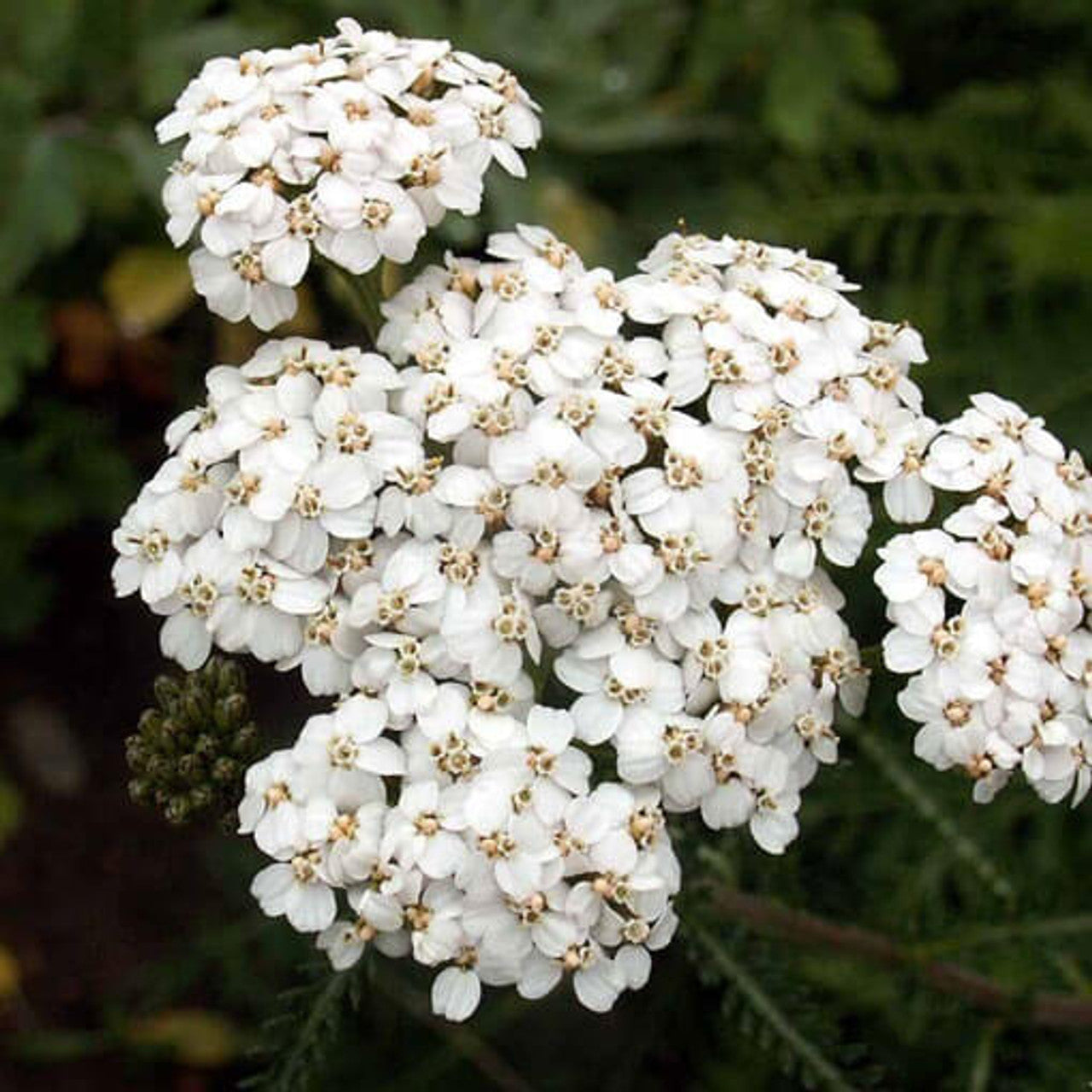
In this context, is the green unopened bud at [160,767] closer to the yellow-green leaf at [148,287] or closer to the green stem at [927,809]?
the green stem at [927,809]

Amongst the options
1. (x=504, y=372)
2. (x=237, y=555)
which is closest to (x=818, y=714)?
(x=504, y=372)

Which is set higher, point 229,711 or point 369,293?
point 369,293

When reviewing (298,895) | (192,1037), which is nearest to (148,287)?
(192,1037)

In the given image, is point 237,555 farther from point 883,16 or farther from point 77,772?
point 883,16

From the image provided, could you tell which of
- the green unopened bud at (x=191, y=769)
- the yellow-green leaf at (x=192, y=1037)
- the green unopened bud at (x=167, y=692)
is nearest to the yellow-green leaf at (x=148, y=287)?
the yellow-green leaf at (x=192, y=1037)

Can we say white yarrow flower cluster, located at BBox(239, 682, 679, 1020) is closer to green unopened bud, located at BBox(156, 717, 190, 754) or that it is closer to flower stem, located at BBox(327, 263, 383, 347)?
green unopened bud, located at BBox(156, 717, 190, 754)

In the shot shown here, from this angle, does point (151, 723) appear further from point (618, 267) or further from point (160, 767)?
point (618, 267)
